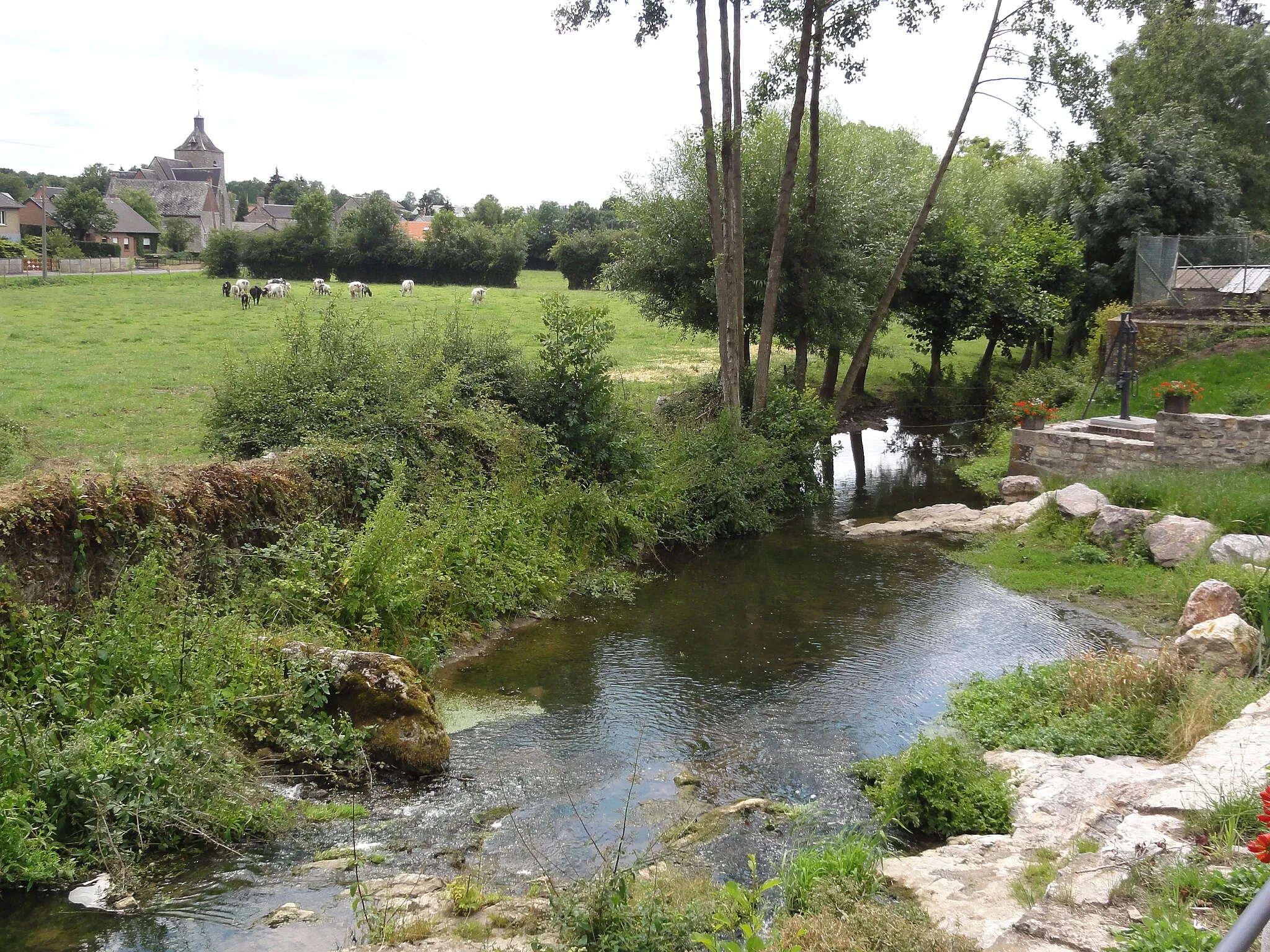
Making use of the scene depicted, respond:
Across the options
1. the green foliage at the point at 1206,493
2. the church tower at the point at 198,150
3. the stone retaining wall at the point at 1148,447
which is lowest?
the green foliage at the point at 1206,493

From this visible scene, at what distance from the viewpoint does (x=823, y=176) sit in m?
22.5

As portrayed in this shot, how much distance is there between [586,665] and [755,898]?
6.21 meters

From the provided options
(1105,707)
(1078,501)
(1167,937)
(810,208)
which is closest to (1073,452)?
(1078,501)

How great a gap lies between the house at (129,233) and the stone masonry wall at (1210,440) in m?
76.8

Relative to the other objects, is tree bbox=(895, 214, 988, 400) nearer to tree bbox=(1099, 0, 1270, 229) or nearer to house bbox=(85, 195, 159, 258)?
tree bbox=(1099, 0, 1270, 229)

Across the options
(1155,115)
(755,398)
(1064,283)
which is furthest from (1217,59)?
(755,398)

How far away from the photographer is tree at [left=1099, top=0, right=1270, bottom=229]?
33.3m

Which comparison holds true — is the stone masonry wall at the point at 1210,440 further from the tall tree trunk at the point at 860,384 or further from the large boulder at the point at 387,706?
the large boulder at the point at 387,706

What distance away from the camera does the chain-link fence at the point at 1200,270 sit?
77.0 ft

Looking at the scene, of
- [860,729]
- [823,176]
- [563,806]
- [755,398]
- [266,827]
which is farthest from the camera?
[823,176]

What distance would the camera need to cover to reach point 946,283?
27594mm

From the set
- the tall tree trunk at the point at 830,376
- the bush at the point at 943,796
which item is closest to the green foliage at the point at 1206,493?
the bush at the point at 943,796

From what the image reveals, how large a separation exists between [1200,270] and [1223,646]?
60.6ft

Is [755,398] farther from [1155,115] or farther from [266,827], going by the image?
[1155,115]
